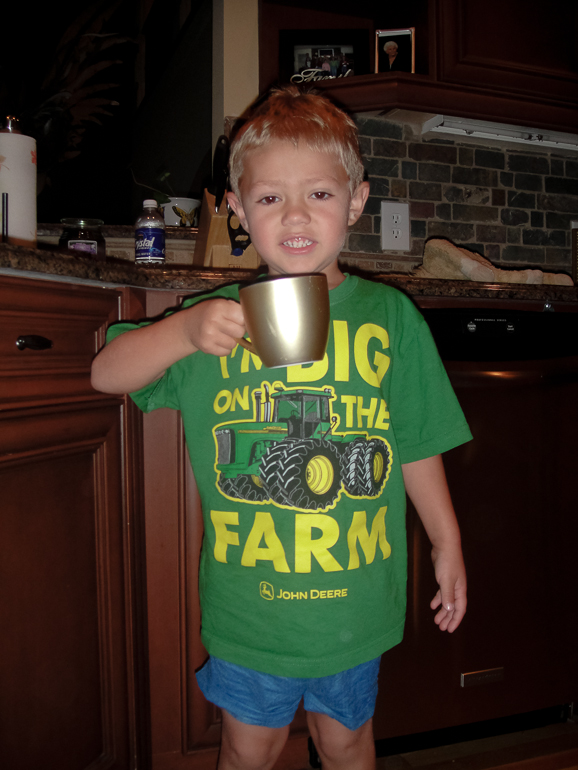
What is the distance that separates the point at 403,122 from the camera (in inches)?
76.3

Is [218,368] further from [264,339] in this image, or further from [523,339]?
[523,339]

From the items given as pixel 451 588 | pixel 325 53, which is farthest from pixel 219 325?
pixel 325 53

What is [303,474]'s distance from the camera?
31.3 inches

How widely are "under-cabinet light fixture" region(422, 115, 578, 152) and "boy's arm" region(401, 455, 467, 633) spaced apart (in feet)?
4.46

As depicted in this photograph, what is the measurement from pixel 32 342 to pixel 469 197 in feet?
5.79

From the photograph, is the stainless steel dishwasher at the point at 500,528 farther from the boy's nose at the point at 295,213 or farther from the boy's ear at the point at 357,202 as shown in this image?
the boy's nose at the point at 295,213

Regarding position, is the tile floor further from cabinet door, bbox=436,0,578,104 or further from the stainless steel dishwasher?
cabinet door, bbox=436,0,578,104

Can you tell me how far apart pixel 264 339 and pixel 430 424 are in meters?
0.40

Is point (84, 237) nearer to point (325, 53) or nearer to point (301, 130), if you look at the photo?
point (301, 130)

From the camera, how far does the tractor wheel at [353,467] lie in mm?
805

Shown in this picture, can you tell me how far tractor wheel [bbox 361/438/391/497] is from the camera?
32.3 inches

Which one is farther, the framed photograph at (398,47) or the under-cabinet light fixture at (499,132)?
the under-cabinet light fixture at (499,132)

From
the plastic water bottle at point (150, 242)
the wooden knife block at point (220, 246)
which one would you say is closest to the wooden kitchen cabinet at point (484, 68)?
the wooden knife block at point (220, 246)

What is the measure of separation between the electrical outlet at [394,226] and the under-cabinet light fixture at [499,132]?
0.28 meters
